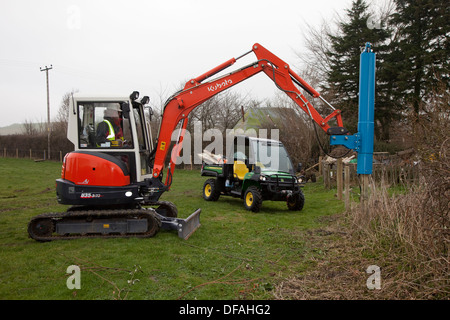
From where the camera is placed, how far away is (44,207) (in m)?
10.9

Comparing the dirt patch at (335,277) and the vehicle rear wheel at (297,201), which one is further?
the vehicle rear wheel at (297,201)

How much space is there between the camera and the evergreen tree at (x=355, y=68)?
21.9 m

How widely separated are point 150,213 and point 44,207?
5.78 metres

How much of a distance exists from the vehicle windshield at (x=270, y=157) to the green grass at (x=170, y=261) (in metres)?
1.80

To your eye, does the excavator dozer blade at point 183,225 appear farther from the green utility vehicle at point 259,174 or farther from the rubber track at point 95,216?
the green utility vehicle at point 259,174

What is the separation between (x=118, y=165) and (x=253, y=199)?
4.35 m

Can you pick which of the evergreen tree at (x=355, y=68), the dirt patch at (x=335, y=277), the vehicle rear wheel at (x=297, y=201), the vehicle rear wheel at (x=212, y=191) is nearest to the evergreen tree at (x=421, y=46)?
the evergreen tree at (x=355, y=68)

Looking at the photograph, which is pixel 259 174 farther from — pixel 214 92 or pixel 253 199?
pixel 214 92

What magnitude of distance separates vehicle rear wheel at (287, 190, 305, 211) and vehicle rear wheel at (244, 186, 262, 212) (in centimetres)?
93

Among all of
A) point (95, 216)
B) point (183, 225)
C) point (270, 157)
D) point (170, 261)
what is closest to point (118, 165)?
point (95, 216)

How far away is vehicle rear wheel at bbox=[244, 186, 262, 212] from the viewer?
32.8 feet
